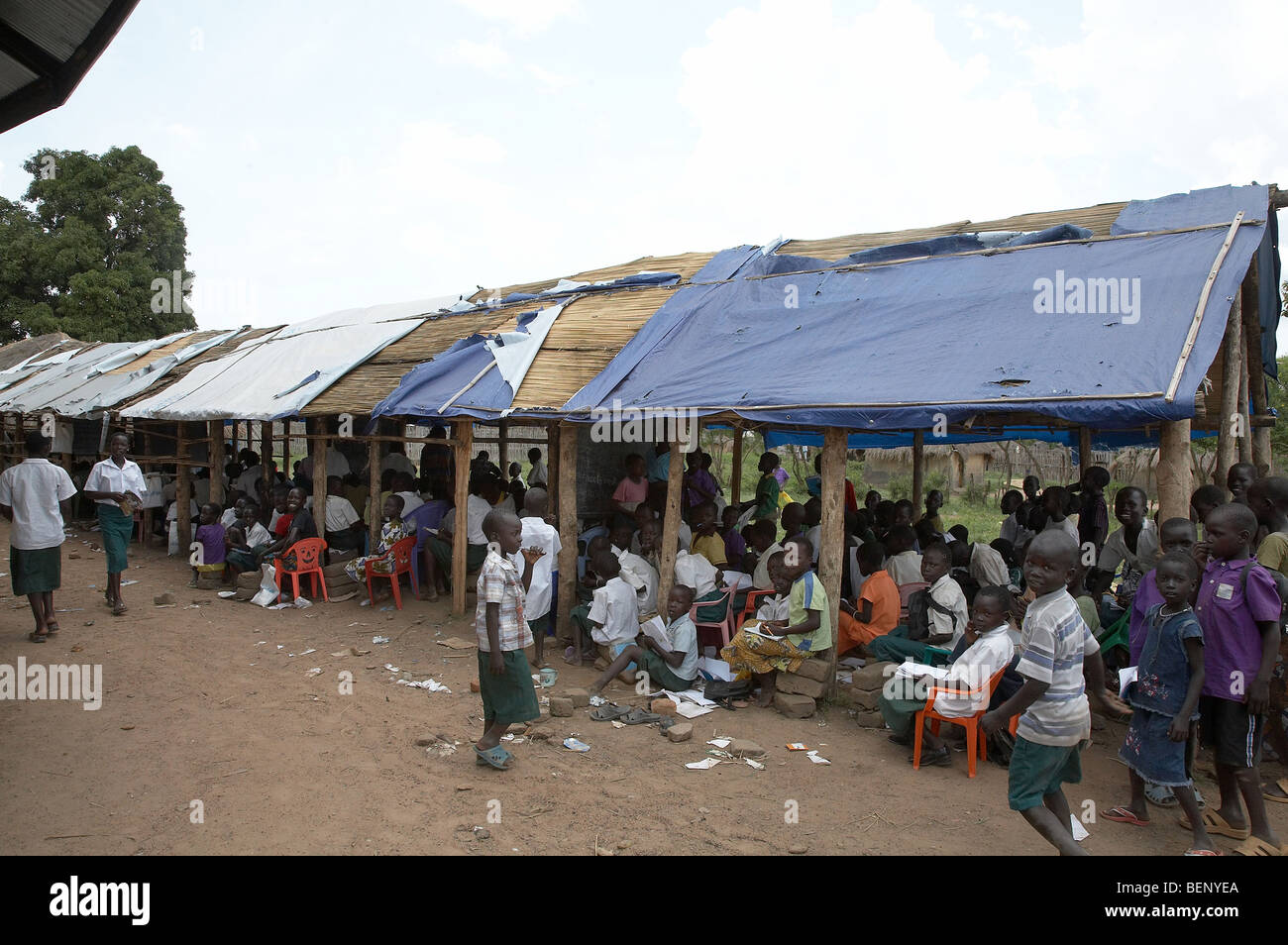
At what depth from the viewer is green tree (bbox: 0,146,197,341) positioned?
2352 cm

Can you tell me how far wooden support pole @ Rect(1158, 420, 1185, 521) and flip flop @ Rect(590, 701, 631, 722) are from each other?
384 cm

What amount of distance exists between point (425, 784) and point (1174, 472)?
4.98 meters

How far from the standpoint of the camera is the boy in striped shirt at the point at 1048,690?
3271 millimetres

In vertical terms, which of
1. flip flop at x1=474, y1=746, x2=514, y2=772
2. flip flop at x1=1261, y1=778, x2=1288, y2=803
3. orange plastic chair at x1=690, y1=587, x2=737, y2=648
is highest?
orange plastic chair at x1=690, y1=587, x2=737, y2=648

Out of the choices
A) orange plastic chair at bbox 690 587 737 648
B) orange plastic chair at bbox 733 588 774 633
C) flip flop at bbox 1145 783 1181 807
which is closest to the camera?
flip flop at bbox 1145 783 1181 807

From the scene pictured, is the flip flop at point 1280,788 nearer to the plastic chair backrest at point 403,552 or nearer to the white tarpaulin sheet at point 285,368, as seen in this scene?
the plastic chair backrest at point 403,552

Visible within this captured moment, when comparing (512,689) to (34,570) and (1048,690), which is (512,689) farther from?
(34,570)

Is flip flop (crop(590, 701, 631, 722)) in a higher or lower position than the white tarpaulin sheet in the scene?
lower

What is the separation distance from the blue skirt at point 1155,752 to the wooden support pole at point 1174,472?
138 centimetres

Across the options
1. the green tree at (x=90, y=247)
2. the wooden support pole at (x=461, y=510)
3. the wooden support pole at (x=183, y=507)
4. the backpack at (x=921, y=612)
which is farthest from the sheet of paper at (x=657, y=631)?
the green tree at (x=90, y=247)

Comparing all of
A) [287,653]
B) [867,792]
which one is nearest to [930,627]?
[867,792]

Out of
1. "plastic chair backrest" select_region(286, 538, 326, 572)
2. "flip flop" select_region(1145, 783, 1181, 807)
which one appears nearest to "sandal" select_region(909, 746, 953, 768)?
"flip flop" select_region(1145, 783, 1181, 807)

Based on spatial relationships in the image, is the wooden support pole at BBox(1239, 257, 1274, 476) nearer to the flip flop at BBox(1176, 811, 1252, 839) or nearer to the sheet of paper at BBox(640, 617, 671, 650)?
the flip flop at BBox(1176, 811, 1252, 839)

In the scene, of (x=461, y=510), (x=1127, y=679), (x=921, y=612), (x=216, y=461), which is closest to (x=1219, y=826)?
(x=1127, y=679)
